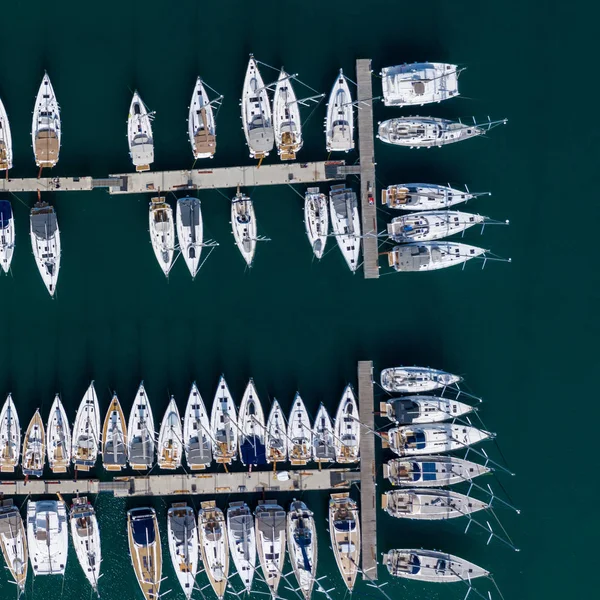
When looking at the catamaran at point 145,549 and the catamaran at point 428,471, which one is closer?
the catamaran at point 145,549

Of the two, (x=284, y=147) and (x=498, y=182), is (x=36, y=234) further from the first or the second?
(x=498, y=182)

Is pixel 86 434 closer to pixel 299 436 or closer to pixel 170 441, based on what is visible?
pixel 170 441

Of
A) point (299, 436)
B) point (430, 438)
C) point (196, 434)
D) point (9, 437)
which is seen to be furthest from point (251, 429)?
point (9, 437)

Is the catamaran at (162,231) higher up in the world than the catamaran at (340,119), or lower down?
lower down

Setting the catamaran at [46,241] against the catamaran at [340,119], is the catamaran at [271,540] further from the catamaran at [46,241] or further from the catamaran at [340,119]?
the catamaran at [340,119]

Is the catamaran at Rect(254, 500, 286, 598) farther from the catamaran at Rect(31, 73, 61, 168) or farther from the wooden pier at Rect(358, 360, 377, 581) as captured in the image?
the catamaran at Rect(31, 73, 61, 168)

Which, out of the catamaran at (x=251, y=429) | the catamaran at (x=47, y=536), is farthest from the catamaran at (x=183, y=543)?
the catamaran at (x=47, y=536)
